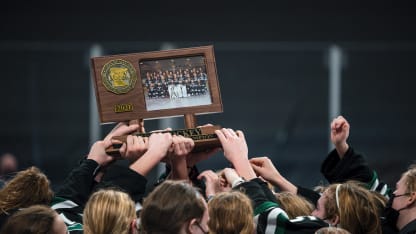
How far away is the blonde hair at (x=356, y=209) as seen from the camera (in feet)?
8.34

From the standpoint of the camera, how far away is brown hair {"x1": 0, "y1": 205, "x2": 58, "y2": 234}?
2.09 m

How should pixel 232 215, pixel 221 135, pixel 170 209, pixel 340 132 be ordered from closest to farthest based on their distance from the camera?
pixel 170 209, pixel 232 215, pixel 221 135, pixel 340 132

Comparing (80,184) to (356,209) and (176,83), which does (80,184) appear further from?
(356,209)

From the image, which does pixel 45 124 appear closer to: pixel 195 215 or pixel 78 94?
pixel 78 94

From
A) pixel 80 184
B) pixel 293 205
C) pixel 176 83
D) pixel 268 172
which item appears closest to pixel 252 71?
pixel 268 172

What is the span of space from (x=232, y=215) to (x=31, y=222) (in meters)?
0.57

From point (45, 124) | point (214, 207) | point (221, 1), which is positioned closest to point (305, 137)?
point (221, 1)

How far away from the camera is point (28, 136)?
24.0 ft

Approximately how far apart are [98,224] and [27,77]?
17.8 feet

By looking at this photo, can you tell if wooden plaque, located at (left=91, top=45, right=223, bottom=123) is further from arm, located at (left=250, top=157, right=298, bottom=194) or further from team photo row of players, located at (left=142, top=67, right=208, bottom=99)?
arm, located at (left=250, top=157, right=298, bottom=194)

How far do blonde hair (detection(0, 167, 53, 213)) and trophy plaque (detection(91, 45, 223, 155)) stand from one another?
0.36 meters

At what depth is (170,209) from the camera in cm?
201

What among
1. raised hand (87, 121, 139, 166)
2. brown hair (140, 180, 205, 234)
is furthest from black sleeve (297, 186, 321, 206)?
brown hair (140, 180, 205, 234)

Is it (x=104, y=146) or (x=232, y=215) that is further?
(x=104, y=146)
